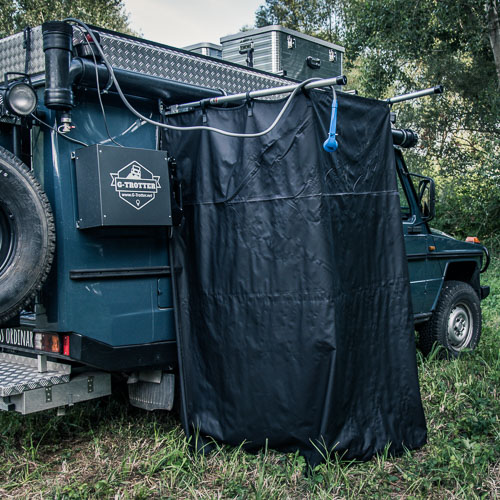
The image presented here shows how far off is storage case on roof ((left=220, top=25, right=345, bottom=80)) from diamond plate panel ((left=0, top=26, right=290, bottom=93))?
884 mm

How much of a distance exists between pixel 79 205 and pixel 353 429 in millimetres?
2098

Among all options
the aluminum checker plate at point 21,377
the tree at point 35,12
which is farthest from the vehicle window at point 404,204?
the tree at point 35,12

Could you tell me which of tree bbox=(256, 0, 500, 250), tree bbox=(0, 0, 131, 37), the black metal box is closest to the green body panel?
the black metal box

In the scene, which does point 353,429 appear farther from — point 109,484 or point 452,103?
point 452,103

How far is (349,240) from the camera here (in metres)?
3.77

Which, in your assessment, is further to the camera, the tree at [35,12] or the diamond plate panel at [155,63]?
the tree at [35,12]

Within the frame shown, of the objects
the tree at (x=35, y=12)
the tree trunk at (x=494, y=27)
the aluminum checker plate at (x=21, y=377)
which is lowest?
the aluminum checker plate at (x=21, y=377)

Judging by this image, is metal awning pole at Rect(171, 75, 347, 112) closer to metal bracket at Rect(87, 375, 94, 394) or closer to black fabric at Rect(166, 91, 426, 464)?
black fabric at Rect(166, 91, 426, 464)

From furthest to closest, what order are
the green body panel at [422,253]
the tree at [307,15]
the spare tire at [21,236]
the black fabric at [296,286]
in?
→ the tree at [307,15] < the green body panel at [422,253] < the black fabric at [296,286] < the spare tire at [21,236]

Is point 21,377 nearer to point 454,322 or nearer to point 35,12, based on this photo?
point 454,322

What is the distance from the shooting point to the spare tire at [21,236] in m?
3.16

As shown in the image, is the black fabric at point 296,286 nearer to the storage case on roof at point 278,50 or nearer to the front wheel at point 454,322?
the storage case on roof at point 278,50

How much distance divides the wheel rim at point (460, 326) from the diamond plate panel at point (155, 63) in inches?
125

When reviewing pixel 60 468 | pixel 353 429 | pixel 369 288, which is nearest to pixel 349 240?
pixel 369 288
